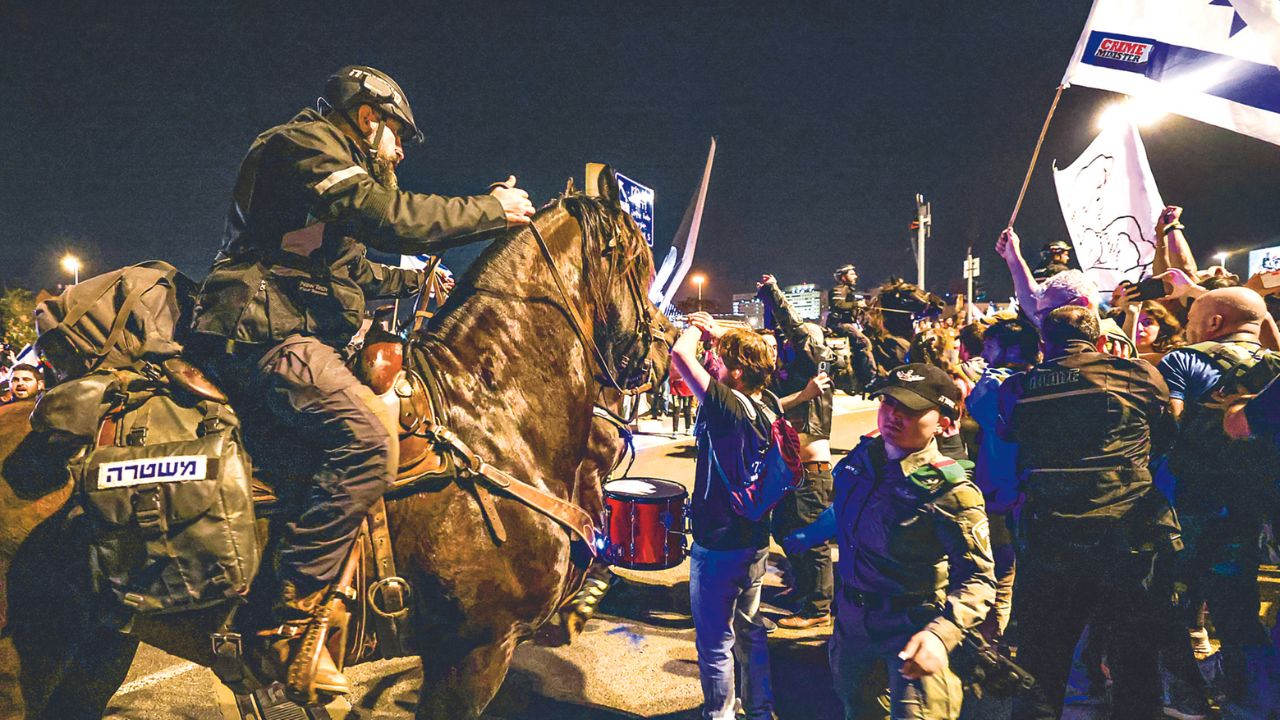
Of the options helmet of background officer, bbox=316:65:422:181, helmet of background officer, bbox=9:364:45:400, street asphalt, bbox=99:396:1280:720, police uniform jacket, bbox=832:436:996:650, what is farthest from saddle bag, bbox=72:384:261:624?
helmet of background officer, bbox=9:364:45:400

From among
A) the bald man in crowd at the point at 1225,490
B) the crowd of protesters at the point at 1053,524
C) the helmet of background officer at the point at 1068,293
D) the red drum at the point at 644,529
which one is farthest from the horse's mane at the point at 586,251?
the bald man in crowd at the point at 1225,490

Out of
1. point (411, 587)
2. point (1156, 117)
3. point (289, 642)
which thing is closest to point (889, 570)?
point (411, 587)

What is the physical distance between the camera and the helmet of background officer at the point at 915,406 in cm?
253

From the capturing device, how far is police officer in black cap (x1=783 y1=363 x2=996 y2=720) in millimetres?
2291

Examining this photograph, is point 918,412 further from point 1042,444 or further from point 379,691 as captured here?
point 379,691

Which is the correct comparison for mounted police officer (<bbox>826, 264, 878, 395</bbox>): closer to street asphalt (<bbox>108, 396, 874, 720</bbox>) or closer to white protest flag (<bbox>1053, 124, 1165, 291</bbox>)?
white protest flag (<bbox>1053, 124, 1165, 291</bbox>)

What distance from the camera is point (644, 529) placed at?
14.5 ft

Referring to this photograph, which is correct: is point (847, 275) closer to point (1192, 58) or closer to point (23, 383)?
point (1192, 58)

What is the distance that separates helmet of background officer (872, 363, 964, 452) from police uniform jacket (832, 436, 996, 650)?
10cm

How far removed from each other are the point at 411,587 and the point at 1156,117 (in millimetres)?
7200

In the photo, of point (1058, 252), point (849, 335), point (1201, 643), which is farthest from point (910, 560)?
point (1058, 252)

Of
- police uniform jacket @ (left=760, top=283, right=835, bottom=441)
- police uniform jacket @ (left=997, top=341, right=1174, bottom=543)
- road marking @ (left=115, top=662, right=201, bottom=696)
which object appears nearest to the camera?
police uniform jacket @ (left=997, top=341, right=1174, bottom=543)

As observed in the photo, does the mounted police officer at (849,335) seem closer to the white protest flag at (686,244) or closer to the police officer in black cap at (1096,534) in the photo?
the white protest flag at (686,244)

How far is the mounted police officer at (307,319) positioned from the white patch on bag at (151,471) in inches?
8.7
